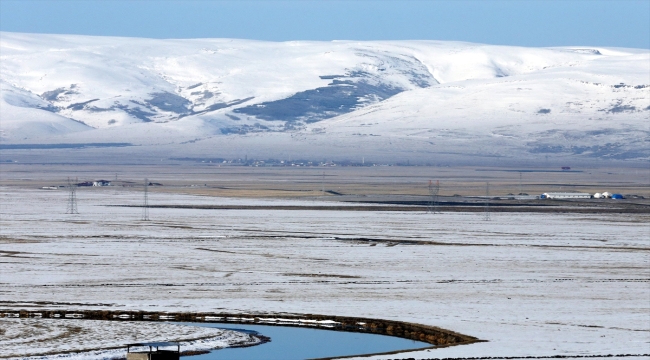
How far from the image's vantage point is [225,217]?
190 ft

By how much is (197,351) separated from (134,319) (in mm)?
3323

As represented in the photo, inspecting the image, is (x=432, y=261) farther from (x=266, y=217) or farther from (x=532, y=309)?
(x=266, y=217)

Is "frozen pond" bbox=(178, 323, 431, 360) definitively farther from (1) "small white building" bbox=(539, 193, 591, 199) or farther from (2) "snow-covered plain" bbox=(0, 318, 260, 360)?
(1) "small white building" bbox=(539, 193, 591, 199)

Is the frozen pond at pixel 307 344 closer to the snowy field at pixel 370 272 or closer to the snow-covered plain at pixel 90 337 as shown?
the snow-covered plain at pixel 90 337

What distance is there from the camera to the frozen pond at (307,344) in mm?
22797

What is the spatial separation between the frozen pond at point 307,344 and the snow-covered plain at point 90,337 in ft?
1.56

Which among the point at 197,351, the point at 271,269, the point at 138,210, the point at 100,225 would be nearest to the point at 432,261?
the point at 271,269

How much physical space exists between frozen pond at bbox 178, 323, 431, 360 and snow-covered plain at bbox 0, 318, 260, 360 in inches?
18.7

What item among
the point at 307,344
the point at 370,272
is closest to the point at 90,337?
the point at 307,344

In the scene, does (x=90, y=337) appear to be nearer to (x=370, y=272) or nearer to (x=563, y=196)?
(x=370, y=272)

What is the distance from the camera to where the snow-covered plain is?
70.8 ft

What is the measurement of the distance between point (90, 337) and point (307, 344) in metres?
4.10

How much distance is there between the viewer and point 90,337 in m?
23.2

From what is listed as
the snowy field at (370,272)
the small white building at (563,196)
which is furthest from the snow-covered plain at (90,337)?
the small white building at (563,196)
